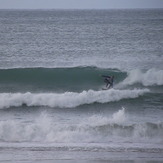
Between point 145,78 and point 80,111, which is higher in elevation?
point 145,78

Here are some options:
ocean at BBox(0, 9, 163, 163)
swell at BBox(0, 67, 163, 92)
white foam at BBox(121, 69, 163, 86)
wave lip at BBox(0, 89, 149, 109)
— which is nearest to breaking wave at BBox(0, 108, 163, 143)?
ocean at BBox(0, 9, 163, 163)

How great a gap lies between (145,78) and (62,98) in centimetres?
689

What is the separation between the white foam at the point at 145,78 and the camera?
2334 centimetres

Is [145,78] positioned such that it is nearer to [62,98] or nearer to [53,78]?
[53,78]

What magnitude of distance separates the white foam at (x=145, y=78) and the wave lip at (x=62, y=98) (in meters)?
3.17

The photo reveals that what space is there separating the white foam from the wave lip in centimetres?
317

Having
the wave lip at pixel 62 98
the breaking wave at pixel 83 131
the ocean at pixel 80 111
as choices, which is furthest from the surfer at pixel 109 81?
the breaking wave at pixel 83 131

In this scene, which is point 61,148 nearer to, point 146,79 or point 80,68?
point 146,79

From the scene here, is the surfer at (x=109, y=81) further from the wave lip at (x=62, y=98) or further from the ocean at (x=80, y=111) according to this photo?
the wave lip at (x=62, y=98)

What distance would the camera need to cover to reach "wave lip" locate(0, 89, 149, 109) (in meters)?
18.6

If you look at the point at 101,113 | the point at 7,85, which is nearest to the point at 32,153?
the point at 101,113

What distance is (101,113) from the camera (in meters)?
17.6

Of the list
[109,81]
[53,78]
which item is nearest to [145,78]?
[109,81]

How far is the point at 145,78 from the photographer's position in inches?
941
